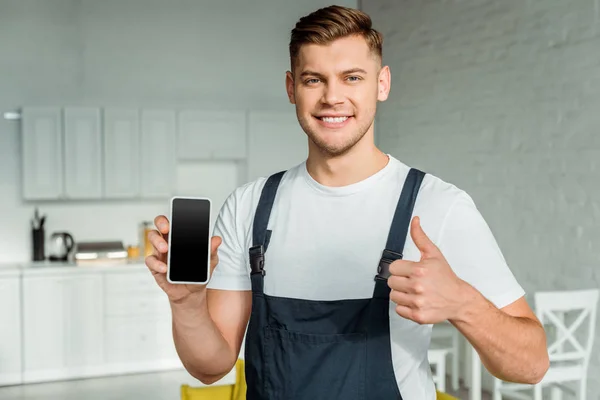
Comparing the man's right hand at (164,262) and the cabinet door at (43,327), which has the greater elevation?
the man's right hand at (164,262)

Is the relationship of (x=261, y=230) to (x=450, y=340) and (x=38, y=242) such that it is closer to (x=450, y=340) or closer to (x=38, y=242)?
(x=450, y=340)

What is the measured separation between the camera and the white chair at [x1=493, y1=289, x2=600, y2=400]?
4.41 metres

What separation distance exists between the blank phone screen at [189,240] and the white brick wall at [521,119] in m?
3.75

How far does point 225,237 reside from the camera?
1.78 meters

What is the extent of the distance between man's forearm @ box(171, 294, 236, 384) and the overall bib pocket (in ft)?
0.35

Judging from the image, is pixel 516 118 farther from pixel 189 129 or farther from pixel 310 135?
pixel 310 135

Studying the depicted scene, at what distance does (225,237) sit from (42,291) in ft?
16.5

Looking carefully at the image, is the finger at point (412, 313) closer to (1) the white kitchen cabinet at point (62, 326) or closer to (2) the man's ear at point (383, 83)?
(2) the man's ear at point (383, 83)

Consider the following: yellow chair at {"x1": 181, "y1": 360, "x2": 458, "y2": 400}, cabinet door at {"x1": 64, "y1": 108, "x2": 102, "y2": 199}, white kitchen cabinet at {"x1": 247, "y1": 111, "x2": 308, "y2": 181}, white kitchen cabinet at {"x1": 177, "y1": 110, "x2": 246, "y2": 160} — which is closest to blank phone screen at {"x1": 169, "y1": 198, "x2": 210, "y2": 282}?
yellow chair at {"x1": 181, "y1": 360, "x2": 458, "y2": 400}

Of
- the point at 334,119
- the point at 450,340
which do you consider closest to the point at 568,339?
the point at 450,340

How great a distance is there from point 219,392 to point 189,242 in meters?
1.97

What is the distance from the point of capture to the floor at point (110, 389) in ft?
19.4

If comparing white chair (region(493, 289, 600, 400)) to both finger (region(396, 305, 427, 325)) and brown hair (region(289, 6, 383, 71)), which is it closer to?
brown hair (region(289, 6, 383, 71))

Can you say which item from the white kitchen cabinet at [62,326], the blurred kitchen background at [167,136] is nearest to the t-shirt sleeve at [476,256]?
the blurred kitchen background at [167,136]
